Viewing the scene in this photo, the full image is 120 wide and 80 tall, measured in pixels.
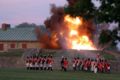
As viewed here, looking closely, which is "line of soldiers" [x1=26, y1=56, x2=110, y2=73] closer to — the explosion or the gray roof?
the explosion

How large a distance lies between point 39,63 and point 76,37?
22.3 metres

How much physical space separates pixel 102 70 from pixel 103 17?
1487 inches

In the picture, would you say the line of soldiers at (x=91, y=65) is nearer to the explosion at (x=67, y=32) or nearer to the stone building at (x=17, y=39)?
the explosion at (x=67, y=32)

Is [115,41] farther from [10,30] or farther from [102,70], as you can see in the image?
[10,30]

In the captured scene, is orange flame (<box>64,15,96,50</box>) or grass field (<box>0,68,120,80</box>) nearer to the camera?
grass field (<box>0,68,120,80</box>)

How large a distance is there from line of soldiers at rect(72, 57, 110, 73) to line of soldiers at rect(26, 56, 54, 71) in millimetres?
2863

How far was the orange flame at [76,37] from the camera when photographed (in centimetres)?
8694

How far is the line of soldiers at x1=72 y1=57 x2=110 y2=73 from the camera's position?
210 ft

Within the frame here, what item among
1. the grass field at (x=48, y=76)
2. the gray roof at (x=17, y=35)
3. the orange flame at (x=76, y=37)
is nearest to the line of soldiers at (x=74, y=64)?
the grass field at (x=48, y=76)

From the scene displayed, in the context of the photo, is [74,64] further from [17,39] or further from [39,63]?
[17,39]

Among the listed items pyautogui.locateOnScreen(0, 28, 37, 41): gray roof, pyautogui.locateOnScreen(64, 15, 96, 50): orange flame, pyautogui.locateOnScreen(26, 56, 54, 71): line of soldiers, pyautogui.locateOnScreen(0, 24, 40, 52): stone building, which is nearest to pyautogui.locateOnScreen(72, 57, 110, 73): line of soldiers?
pyautogui.locateOnScreen(26, 56, 54, 71): line of soldiers

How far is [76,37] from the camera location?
87.8 meters

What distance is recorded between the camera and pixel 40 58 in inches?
2623

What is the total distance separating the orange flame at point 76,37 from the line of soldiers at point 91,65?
19.1 meters
